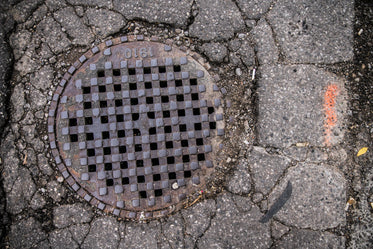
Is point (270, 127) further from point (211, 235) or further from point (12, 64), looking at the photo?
point (12, 64)

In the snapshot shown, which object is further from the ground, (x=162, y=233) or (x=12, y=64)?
(x=12, y=64)

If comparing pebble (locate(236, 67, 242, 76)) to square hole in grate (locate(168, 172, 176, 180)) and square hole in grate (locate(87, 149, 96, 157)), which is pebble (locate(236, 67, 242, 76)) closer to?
square hole in grate (locate(168, 172, 176, 180))

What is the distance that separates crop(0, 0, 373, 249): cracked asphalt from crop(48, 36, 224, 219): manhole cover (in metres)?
0.13

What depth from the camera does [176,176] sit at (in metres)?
2.18

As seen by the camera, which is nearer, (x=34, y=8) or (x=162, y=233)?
(x=162, y=233)

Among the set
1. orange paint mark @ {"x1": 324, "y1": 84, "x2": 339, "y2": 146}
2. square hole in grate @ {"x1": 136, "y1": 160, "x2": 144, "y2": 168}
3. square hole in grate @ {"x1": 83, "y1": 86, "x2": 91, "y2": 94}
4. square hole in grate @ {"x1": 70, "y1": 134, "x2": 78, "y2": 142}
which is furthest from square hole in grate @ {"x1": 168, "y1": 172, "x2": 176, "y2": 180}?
orange paint mark @ {"x1": 324, "y1": 84, "x2": 339, "y2": 146}

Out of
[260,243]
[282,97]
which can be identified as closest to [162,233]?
[260,243]

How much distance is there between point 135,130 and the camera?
7.30ft

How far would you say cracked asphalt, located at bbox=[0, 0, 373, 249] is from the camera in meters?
2.18

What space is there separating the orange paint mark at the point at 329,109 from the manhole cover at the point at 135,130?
2.96ft

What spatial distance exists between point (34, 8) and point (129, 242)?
2.16 m

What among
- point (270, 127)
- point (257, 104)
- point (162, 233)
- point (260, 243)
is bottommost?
point (260, 243)

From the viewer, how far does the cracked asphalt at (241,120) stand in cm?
218

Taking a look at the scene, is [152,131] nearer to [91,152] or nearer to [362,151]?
[91,152]
